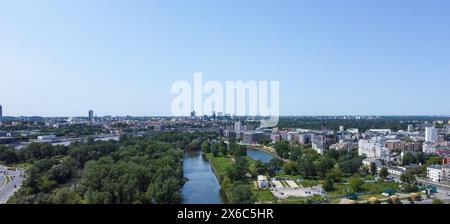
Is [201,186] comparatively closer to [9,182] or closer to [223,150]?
[9,182]

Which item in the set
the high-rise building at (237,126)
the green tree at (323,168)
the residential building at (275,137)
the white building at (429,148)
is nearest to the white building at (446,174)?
the green tree at (323,168)

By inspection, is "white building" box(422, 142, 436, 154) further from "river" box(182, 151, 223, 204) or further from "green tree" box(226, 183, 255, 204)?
"green tree" box(226, 183, 255, 204)

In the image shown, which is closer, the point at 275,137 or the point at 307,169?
the point at 307,169

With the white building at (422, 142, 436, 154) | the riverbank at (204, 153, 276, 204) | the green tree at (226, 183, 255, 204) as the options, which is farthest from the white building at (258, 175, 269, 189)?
the white building at (422, 142, 436, 154)

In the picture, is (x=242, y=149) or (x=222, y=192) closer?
Result: (x=222, y=192)

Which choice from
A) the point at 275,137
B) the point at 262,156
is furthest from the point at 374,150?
the point at 275,137
